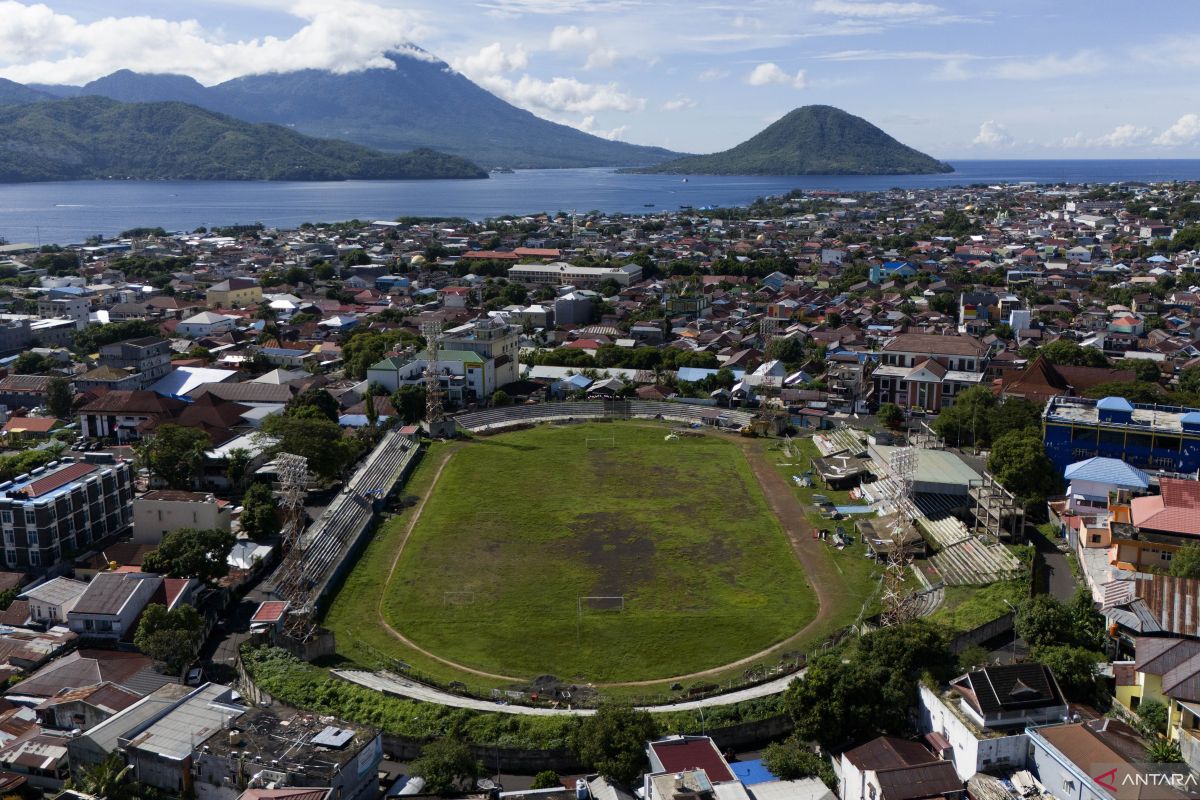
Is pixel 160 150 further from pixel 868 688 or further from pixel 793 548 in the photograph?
pixel 868 688

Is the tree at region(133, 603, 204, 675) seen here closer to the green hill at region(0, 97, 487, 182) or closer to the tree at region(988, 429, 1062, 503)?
the tree at region(988, 429, 1062, 503)

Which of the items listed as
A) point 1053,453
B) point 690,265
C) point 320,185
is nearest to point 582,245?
point 690,265

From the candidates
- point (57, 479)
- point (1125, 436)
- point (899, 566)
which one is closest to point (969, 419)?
point (1125, 436)

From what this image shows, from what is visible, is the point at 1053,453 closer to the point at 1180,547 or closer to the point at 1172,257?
the point at 1180,547

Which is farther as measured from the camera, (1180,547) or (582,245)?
(582,245)

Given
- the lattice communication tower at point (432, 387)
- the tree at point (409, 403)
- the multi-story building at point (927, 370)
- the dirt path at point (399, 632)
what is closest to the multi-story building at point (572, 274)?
the multi-story building at point (927, 370)

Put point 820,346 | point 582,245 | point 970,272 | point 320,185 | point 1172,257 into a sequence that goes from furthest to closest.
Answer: point 320,185 < point 582,245 < point 1172,257 < point 970,272 < point 820,346
